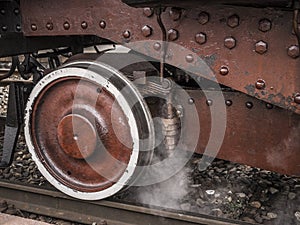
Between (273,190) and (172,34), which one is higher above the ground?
(172,34)

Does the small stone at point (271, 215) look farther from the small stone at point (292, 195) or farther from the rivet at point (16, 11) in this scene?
the rivet at point (16, 11)

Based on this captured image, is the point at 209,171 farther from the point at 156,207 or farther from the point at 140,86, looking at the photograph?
the point at 140,86

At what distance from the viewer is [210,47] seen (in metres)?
2.29

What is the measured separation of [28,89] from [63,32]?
2.93 ft

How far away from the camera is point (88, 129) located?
9.13ft

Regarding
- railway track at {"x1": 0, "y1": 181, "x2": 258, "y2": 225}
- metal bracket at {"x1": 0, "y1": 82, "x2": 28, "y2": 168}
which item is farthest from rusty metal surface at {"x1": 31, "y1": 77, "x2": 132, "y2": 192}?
metal bracket at {"x1": 0, "y1": 82, "x2": 28, "y2": 168}

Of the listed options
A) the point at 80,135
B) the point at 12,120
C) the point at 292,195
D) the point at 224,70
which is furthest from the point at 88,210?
the point at 292,195

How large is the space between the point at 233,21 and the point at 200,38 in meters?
0.20

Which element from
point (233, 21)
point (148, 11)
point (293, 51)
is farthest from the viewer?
point (148, 11)

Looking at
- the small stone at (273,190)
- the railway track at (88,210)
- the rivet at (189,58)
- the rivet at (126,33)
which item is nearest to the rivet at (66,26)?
the rivet at (126,33)

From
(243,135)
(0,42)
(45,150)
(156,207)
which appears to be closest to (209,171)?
(156,207)

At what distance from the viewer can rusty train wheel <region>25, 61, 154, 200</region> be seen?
8.82 ft

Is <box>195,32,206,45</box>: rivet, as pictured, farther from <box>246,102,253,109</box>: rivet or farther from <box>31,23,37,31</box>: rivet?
<box>31,23,37,31</box>: rivet

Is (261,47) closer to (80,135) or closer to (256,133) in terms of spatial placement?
(256,133)
